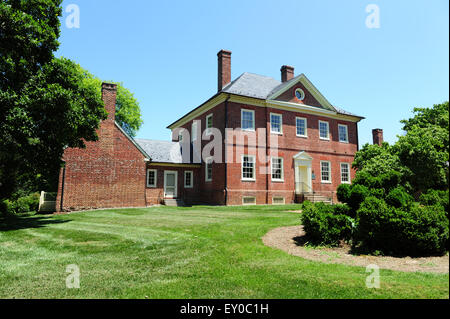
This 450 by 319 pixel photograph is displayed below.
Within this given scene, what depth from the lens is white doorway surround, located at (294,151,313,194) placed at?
24.1 metres

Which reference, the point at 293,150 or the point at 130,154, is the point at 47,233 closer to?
the point at 130,154

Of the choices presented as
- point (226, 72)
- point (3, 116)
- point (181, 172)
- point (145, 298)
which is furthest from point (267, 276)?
point (226, 72)

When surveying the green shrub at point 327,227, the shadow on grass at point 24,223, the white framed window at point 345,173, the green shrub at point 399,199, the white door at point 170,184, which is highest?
the white framed window at point 345,173

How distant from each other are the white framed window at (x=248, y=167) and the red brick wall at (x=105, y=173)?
24.0 ft

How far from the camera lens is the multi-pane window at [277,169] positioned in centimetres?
2313

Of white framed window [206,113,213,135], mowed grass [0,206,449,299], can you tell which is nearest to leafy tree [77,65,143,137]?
white framed window [206,113,213,135]

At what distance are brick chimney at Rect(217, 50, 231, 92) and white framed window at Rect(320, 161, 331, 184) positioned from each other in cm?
1104

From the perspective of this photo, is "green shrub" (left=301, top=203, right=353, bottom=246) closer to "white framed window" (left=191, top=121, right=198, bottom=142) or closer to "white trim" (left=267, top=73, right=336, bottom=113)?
"white trim" (left=267, top=73, right=336, bottom=113)

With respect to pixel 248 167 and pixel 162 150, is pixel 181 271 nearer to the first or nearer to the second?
pixel 248 167

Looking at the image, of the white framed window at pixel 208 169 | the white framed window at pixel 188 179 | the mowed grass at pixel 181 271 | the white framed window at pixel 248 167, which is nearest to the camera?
the mowed grass at pixel 181 271

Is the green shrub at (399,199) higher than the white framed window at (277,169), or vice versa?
the white framed window at (277,169)

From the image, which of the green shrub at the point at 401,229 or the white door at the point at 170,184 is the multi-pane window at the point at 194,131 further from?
the green shrub at the point at 401,229

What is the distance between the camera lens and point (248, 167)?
22125mm

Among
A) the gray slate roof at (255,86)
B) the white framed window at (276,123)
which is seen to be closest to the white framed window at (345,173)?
the gray slate roof at (255,86)
